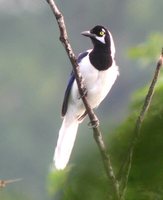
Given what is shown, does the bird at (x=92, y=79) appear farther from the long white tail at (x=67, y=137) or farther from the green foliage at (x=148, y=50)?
the green foliage at (x=148, y=50)

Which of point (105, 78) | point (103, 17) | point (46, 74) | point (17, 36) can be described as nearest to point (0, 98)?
point (46, 74)

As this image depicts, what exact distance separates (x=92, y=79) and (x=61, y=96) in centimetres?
312

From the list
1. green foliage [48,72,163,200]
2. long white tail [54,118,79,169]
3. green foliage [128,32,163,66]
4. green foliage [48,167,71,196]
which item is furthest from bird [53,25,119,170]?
green foliage [48,72,163,200]

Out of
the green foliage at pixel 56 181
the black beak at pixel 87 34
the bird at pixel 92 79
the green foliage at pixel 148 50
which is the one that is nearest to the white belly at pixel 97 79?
the bird at pixel 92 79

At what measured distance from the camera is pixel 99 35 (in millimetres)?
1377

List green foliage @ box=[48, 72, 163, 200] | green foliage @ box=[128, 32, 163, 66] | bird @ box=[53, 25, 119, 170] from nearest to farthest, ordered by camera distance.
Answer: green foliage @ box=[48, 72, 163, 200] < green foliage @ box=[128, 32, 163, 66] < bird @ box=[53, 25, 119, 170]

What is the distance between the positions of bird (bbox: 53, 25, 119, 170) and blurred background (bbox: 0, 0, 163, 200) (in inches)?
2.0

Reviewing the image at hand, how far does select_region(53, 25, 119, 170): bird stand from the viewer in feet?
4.54

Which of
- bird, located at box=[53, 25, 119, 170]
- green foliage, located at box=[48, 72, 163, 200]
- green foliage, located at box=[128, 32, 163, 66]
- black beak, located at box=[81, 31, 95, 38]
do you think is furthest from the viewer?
bird, located at box=[53, 25, 119, 170]

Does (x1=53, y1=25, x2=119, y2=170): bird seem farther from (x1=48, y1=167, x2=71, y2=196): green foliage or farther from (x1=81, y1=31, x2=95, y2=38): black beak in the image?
(x1=48, y1=167, x2=71, y2=196): green foliage

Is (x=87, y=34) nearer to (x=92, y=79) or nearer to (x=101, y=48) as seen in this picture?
(x=101, y=48)

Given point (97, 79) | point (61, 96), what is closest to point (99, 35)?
point (97, 79)

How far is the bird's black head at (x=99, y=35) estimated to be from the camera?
1.37m

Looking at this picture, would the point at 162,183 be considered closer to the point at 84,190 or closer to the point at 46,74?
the point at 84,190
